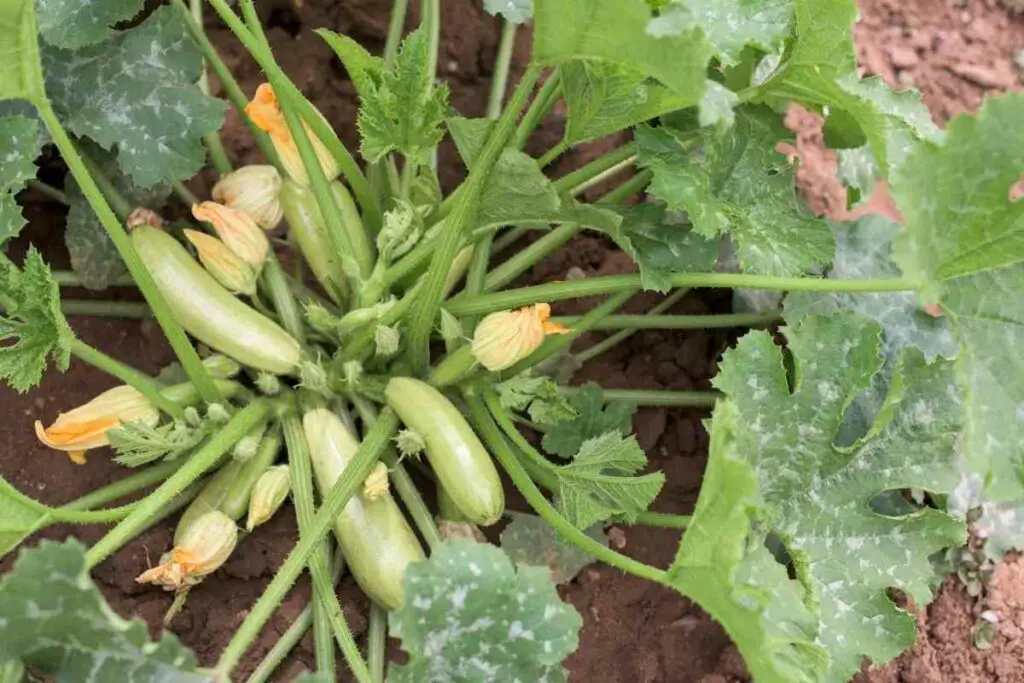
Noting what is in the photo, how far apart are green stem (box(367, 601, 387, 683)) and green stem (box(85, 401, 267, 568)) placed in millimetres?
367

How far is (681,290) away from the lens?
203cm

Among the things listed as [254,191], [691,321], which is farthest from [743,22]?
[254,191]

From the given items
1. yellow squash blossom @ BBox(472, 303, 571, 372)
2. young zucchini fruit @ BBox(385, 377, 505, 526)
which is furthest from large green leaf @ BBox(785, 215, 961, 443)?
young zucchini fruit @ BBox(385, 377, 505, 526)

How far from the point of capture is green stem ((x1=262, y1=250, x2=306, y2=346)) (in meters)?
1.82

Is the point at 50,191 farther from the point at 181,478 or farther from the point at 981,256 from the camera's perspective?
the point at 981,256

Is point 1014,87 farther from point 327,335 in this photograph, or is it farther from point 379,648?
point 379,648

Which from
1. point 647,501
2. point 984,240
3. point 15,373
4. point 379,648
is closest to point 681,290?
point 647,501

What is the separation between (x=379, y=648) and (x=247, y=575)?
0.26 meters

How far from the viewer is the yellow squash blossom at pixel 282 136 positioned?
5.60 ft

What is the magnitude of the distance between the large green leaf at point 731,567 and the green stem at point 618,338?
729 mm

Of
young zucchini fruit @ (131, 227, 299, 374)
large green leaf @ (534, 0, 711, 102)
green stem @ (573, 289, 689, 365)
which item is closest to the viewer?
large green leaf @ (534, 0, 711, 102)

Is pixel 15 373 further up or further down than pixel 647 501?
further up

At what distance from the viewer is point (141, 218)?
1.80m

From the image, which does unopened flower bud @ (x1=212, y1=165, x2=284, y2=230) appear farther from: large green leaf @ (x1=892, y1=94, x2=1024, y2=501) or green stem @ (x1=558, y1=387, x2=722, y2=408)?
large green leaf @ (x1=892, y1=94, x2=1024, y2=501)
